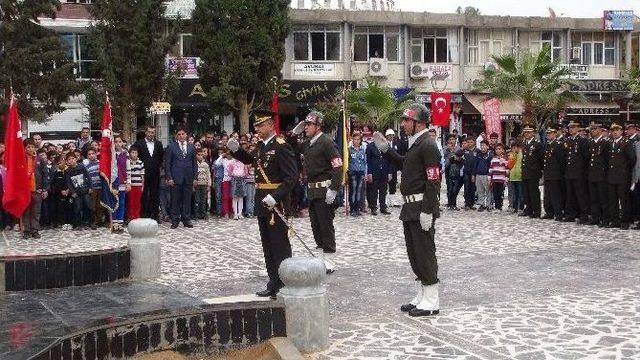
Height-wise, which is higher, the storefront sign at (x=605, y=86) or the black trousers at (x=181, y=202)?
the storefront sign at (x=605, y=86)

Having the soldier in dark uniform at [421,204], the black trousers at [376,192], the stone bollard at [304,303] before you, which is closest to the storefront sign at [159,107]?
the black trousers at [376,192]

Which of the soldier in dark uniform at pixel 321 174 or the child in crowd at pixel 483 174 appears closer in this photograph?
the soldier in dark uniform at pixel 321 174

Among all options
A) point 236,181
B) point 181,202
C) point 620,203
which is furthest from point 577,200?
point 181,202

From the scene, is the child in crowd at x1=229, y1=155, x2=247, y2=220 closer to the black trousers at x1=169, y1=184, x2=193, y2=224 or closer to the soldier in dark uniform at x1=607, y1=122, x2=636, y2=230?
the black trousers at x1=169, y1=184, x2=193, y2=224

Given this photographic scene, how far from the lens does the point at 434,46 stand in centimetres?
3956

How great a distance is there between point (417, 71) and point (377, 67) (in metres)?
2.13

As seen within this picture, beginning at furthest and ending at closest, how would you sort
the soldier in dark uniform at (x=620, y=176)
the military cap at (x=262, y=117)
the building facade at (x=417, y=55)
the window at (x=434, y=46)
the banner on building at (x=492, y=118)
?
1. the window at (x=434, y=46)
2. the building facade at (x=417, y=55)
3. the banner on building at (x=492, y=118)
4. the soldier in dark uniform at (x=620, y=176)
5. the military cap at (x=262, y=117)

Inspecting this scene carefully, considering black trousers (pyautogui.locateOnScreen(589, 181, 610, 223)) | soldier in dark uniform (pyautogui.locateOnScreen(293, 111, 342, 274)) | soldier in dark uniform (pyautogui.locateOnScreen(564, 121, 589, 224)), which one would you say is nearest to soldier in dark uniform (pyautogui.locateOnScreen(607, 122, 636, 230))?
black trousers (pyautogui.locateOnScreen(589, 181, 610, 223))

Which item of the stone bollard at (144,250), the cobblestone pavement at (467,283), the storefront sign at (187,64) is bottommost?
the cobblestone pavement at (467,283)

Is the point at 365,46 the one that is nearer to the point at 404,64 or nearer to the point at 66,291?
the point at 404,64

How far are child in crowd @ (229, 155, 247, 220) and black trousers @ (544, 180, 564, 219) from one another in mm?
6545

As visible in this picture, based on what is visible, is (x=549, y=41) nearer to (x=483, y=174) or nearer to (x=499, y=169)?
(x=483, y=174)

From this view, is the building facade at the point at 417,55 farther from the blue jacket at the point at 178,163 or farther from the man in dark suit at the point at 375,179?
the blue jacket at the point at 178,163

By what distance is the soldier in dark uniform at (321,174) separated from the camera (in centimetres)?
1035
